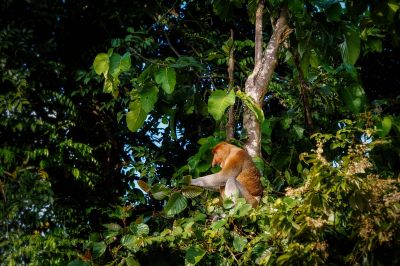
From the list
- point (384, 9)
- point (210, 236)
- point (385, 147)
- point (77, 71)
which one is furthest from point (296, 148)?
point (77, 71)

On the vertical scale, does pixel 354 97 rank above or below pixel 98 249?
above

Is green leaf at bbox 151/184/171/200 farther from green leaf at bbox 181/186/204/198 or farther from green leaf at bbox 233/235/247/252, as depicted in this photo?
green leaf at bbox 233/235/247/252

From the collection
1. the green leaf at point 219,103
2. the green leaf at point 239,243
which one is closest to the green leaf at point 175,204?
the green leaf at point 239,243

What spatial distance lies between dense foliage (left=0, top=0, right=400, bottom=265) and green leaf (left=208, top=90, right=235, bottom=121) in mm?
11

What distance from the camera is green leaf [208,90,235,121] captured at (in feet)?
13.3

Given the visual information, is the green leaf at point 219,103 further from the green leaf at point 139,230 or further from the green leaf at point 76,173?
the green leaf at point 76,173

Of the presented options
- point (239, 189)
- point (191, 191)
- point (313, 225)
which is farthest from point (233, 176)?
point (313, 225)

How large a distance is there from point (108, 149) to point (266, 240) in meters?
5.31

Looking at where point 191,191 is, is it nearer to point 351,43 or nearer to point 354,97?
point 351,43

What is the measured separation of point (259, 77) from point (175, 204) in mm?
1519

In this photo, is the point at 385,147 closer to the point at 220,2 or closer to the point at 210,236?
the point at 210,236

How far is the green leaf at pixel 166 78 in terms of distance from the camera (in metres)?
4.07

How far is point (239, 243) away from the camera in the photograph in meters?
3.11

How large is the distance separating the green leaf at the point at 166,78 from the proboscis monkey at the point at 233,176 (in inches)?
42.8
